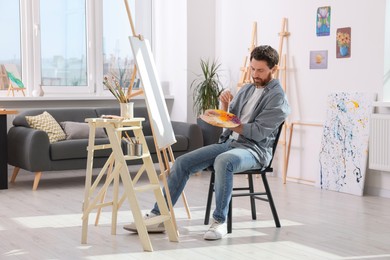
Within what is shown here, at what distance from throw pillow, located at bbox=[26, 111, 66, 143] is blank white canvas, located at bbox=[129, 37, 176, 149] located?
2.53 metres

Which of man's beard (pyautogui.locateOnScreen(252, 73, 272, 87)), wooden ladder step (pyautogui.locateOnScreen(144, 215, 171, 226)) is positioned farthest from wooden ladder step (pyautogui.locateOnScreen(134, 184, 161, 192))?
man's beard (pyautogui.locateOnScreen(252, 73, 272, 87))

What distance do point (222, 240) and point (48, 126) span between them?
10.0 ft

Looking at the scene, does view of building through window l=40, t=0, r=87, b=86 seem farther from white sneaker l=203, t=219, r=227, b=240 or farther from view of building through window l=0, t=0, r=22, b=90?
white sneaker l=203, t=219, r=227, b=240

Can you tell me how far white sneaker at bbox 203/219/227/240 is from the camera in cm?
426

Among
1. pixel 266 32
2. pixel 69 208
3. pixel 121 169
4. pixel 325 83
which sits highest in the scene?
pixel 266 32

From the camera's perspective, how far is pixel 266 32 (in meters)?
7.27

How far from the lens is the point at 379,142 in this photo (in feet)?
19.4

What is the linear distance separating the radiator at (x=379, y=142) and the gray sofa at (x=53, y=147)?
1993mm

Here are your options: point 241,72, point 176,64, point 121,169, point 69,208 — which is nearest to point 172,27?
point 176,64

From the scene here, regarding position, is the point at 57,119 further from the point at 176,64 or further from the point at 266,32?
the point at 266,32

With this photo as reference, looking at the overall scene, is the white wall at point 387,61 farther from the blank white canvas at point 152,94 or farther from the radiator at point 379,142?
the blank white canvas at point 152,94

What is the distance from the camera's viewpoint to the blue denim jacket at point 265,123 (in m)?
4.43

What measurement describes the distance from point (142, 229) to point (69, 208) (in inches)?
62.2

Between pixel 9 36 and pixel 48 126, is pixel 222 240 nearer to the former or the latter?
pixel 48 126
